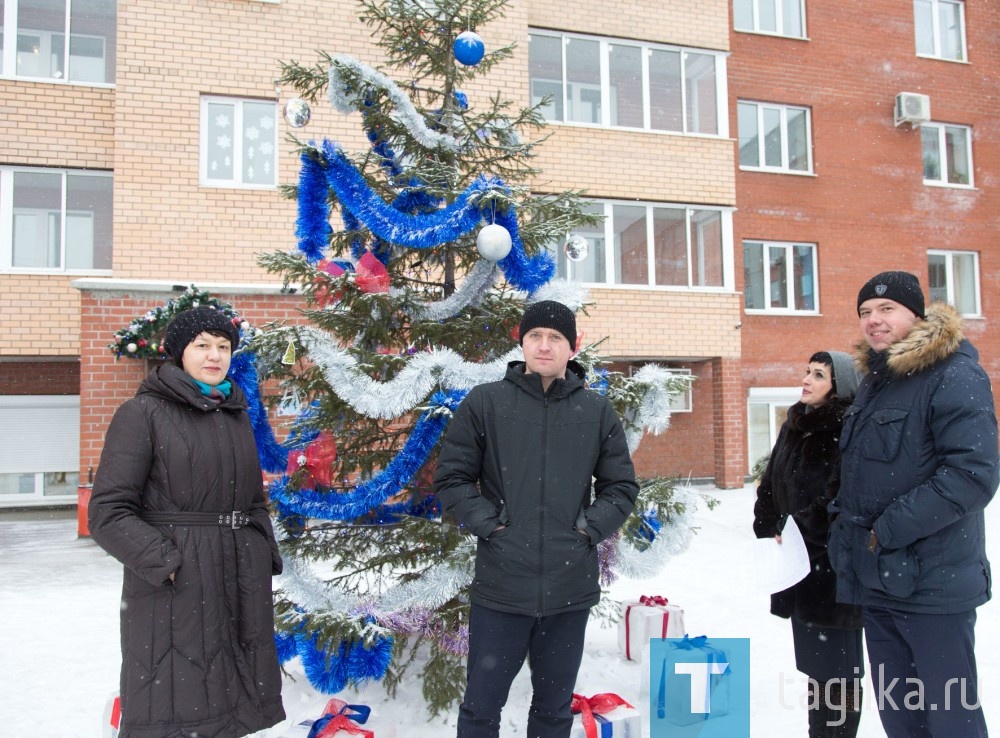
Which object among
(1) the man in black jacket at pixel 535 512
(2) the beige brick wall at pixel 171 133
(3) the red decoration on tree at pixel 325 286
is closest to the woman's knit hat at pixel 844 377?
(1) the man in black jacket at pixel 535 512

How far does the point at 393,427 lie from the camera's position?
12.8 feet

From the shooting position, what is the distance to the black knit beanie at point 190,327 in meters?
2.60

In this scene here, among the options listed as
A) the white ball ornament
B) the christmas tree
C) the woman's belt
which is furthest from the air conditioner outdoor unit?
the woman's belt

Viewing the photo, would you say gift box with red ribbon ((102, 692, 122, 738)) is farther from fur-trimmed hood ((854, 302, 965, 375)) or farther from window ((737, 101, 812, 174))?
window ((737, 101, 812, 174))

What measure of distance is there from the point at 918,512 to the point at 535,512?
1272 millimetres

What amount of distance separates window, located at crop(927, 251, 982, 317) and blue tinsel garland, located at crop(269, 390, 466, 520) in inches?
615

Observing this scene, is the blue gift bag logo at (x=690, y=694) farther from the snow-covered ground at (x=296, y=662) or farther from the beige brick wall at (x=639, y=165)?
the beige brick wall at (x=639, y=165)

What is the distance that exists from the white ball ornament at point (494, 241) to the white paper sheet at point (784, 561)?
1730 millimetres

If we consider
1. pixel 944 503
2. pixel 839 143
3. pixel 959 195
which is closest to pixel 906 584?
pixel 944 503

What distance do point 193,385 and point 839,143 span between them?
15.3 meters

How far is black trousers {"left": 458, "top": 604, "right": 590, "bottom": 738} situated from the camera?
8.35ft

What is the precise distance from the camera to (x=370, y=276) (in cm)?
348

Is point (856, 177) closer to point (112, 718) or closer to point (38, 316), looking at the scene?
point (38, 316)

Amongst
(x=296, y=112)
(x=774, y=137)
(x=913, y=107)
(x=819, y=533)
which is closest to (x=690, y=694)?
(x=819, y=533)
